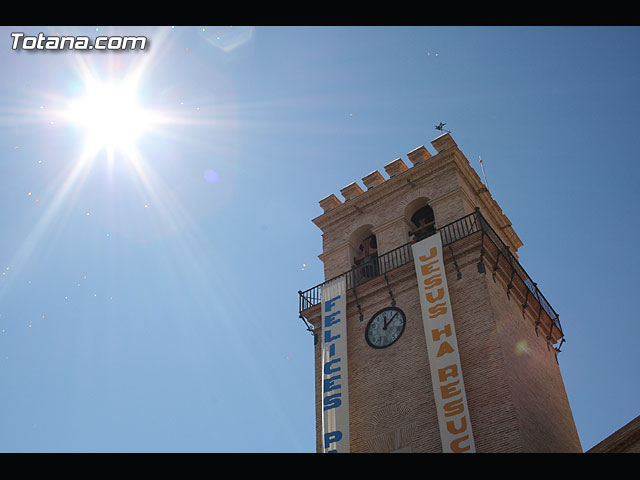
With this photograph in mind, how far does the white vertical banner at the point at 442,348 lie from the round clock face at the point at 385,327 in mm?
1164

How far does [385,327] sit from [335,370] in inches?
78.8

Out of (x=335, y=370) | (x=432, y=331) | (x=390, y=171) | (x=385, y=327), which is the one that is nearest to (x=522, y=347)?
(x=432, y=331)

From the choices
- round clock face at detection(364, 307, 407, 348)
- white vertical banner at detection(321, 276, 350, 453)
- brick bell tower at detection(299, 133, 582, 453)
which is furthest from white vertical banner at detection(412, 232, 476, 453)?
white vertical banner at detection(321, 276, 350, 453)

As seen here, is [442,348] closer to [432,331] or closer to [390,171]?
[432,331]

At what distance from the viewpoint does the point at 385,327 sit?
19016 millimetres

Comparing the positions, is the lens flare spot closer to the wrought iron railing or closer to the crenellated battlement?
the wrought iron railing

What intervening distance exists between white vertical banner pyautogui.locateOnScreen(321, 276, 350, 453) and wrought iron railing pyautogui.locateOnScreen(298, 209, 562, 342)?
2.03ft

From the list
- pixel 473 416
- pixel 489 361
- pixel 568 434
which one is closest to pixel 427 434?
pixel 473 416

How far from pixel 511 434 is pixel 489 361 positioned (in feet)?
6.77

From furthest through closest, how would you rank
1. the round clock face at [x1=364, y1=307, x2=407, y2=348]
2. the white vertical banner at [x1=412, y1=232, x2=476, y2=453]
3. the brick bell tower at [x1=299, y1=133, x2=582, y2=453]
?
the round clock face at [x1=364, y1=307, x2=407, y2=348] → the brick bell tower at [x1=299, y1=133, x2=582, y2=453] → the white vertical banner at [x1=412, y1=232, x2=476, y2=453]

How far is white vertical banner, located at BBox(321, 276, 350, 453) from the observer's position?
17016mm

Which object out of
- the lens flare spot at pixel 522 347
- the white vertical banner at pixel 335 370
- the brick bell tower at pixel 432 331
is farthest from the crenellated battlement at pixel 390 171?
the lens flare spot at pixel 522 347

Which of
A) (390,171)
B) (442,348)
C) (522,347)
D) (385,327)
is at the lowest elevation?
(442,348)
